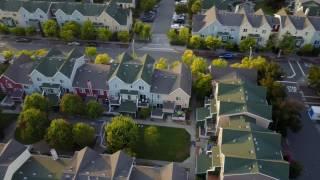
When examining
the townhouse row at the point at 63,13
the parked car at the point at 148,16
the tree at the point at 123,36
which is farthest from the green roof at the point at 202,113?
the parked car at the point at 148,16

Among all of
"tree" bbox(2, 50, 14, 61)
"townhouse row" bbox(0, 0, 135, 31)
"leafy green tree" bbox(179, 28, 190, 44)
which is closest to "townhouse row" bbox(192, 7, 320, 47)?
"leafy green tree" bbox(179, 28, 190, 44)

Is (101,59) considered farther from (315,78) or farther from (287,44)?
(315,78)

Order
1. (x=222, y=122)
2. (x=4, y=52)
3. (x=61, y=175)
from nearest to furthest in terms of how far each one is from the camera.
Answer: (x=61, y=175) → (x=222, y=122) → (x=4, y=52)

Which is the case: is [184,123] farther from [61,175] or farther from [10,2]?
[10,2]

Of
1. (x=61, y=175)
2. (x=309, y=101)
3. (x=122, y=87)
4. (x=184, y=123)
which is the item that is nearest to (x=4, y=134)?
(x=61, y=175)

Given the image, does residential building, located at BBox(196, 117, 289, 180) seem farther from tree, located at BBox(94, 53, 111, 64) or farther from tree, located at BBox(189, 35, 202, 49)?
tree, located at BBox(94, 53, 111, 64)
